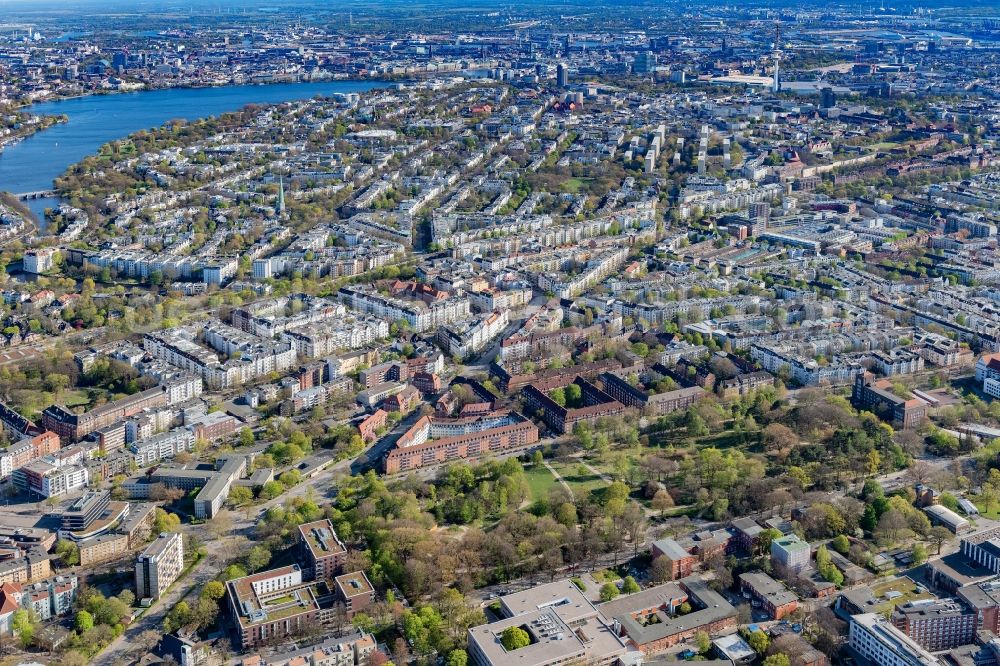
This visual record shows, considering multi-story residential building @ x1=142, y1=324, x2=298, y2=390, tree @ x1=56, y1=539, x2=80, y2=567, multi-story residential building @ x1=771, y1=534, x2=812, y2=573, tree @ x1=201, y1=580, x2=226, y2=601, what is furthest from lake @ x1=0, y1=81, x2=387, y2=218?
multi-story residential building @ x1=771, y1=534, x2=812, y2=573

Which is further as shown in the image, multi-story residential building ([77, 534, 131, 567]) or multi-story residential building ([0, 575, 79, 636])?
multi-story residential building ([77, 534, 131, 567])

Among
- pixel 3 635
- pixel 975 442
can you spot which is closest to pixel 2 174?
pixel 3 635

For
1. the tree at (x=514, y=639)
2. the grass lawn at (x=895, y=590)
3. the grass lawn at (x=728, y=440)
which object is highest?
the tree at (x=514, y=639)

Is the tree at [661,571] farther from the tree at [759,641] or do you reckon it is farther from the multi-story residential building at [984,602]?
the multi-story residential building at [984,602]

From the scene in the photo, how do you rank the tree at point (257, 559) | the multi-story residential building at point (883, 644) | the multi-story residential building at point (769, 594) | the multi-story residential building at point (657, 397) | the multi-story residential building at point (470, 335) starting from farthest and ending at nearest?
the multi-story residential building at point (470, 335)
the multi-story residential building at point (657, 397)
the tree at point (257, 559)
the multi-story residential building at point (769, 594)
the multi-story residential building at point (883, 644)

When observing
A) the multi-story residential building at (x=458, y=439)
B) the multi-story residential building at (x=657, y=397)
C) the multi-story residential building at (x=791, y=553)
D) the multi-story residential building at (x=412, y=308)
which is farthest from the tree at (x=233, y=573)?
the multi-story residential building at (x=412, y=308)

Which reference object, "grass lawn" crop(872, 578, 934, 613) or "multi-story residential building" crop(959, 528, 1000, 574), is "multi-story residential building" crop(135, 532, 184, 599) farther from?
"multi-story residential building" crop(959, 528, 1000, 574)

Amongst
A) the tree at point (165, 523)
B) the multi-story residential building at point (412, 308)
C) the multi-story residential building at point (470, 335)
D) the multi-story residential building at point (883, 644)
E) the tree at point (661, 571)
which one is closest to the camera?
the multi-story residential building at point (883, 644)
